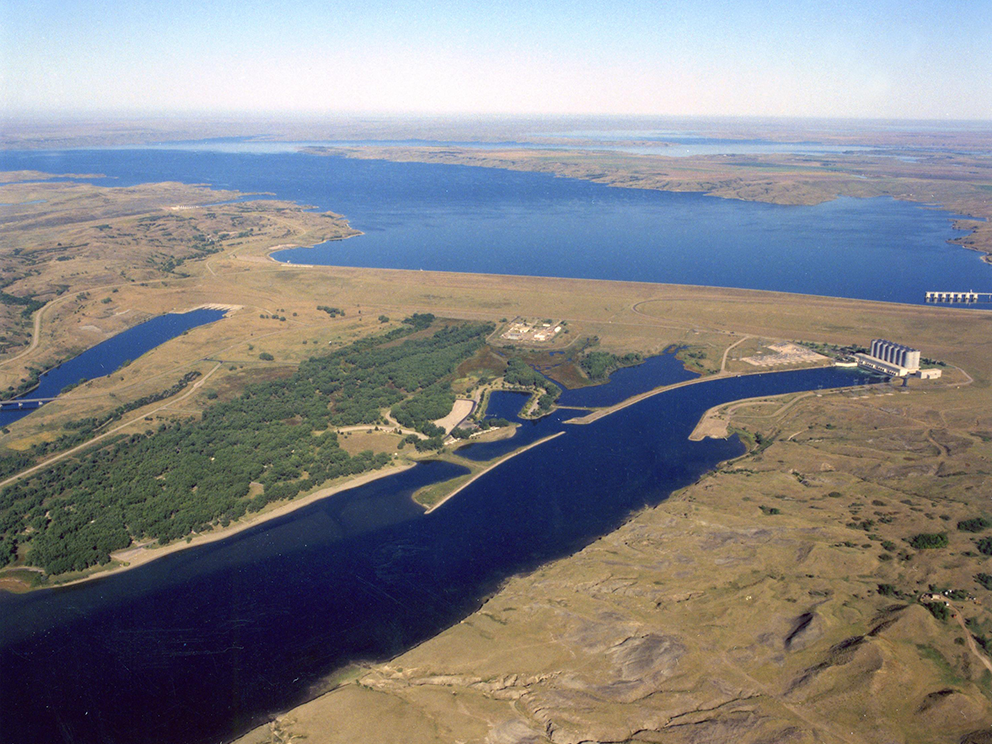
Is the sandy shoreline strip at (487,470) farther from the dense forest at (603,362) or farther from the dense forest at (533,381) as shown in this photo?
the dense forest at (603,362)

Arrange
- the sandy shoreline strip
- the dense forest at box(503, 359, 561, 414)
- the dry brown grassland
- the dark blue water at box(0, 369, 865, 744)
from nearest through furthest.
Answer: the dry brown grassland
the dark blue water at box(0, 369, 865, 744)
the sandy shoreline strip
the dense forest at box(503, 359, 561, 414)

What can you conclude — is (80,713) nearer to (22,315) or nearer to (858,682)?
(858,682)

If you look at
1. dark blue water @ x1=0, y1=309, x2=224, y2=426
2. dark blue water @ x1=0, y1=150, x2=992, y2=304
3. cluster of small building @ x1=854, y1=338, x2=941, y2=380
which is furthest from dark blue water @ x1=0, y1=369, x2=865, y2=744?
dark blue water @ x1=0, y1=150, x2=992, y2=304

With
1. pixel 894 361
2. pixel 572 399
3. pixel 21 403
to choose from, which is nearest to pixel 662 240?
pixel 894 361

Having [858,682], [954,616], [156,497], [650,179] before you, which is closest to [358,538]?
[156,497]

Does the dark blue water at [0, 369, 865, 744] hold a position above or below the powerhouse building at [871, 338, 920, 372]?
below

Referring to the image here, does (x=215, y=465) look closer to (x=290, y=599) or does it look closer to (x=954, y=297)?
(x=290, y=599)

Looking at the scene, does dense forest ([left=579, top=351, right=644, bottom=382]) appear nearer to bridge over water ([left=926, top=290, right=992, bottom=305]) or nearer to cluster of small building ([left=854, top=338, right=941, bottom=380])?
cluster of small building ([left=854, top=338, right=941, bottom=380])
